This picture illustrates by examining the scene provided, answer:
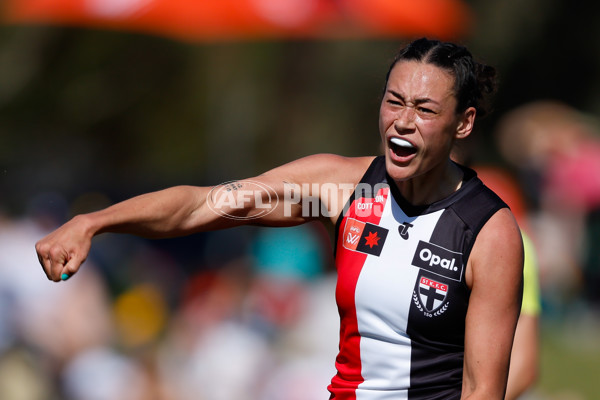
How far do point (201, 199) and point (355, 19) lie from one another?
19.4ft

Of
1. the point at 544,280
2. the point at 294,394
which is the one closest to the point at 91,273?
the point at 294,394

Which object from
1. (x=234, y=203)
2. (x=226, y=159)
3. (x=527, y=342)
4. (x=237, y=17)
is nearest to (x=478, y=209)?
(x=234, y=203)

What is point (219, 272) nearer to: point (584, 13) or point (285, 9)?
point (285, 9)

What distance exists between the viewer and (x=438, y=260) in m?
3.04

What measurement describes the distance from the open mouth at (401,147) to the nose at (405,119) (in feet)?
0.14

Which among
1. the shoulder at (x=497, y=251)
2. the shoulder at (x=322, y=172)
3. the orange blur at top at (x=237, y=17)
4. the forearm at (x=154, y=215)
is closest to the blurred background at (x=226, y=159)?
the orange blur at top at (x=237, y=17)

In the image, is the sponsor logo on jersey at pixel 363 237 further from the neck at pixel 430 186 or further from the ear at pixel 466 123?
the ear at pixel 466 123

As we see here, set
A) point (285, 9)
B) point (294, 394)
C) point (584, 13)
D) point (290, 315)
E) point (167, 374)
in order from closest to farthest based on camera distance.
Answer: point (294, 394) < point (167, 374) < point (290, 315) < point (285, 9) < point (584, 13)

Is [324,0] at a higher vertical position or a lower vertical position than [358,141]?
higher

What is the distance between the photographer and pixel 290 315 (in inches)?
294

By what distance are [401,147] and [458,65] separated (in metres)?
0.34

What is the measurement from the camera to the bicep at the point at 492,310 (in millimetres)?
2906

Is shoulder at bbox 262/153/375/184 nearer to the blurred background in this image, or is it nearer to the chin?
the chin

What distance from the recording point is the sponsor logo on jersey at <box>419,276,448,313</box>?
3.01 metres
